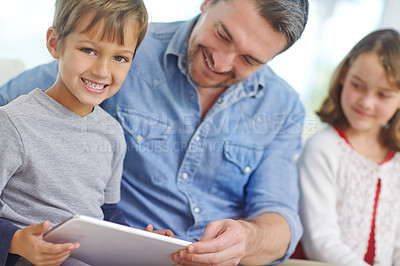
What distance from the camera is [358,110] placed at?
1.40 metres

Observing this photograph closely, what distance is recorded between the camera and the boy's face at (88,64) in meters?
0.75

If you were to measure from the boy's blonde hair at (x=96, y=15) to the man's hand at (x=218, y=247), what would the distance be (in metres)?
0.39

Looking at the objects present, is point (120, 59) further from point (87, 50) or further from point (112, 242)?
point (112, 242)

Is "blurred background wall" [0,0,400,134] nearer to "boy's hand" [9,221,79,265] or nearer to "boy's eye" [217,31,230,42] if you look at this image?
"boy's eye" [217,31,230,42]

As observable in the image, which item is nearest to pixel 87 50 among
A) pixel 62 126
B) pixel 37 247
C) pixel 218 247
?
pixel 62 126

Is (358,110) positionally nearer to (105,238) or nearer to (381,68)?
(381,68)

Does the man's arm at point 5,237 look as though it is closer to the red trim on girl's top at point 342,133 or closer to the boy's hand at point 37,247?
the boy's hand at point 37,247

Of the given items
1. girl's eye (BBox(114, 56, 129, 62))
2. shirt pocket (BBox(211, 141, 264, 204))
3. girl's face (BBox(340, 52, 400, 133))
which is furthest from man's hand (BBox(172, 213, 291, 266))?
girl's face (BBox(340, 52, 400, 133))

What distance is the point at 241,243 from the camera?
0.96m

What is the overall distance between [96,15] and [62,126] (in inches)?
7.9

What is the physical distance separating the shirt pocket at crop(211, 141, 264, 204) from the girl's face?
0.36 m

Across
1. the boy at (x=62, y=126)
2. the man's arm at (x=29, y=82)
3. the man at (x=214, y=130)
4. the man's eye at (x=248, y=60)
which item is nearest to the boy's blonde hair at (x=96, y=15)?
the boy at (x=62, y=126)

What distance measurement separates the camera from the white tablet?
2.21 feet

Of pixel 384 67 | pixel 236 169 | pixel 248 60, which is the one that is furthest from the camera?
pixel 384 67
